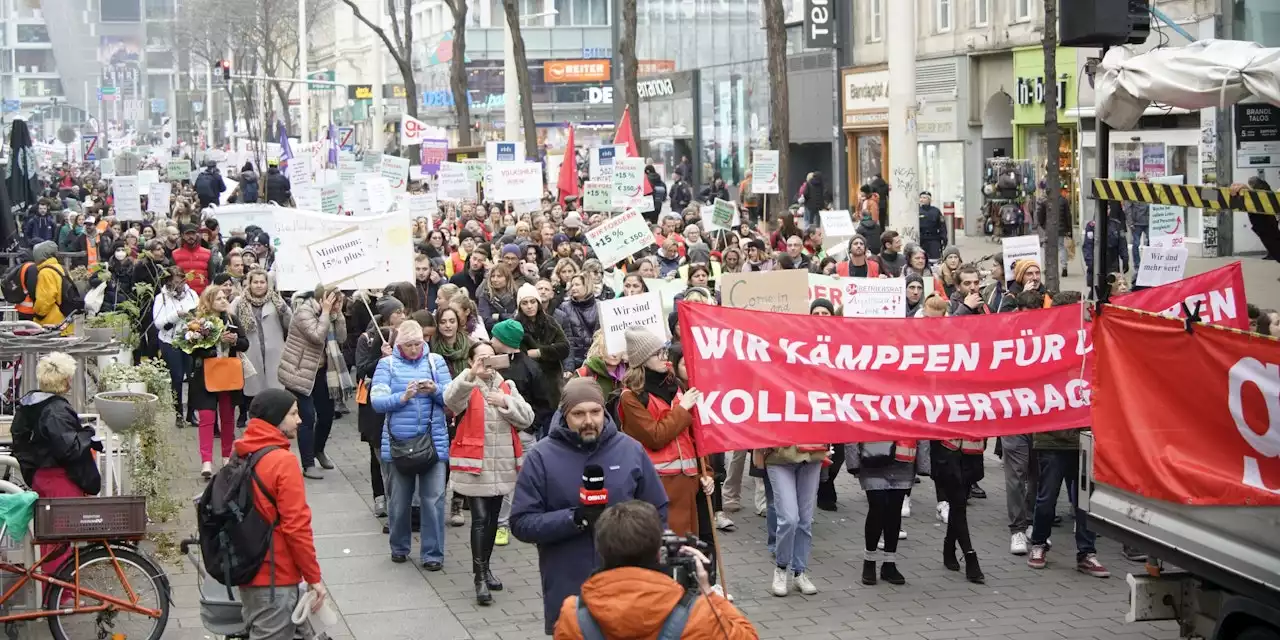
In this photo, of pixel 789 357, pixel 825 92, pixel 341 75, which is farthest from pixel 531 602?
pixel 341 75

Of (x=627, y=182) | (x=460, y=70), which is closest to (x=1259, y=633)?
(x=627, y=182)

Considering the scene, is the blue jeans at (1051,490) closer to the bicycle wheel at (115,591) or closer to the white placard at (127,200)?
the bicycle wheel at (115,591)

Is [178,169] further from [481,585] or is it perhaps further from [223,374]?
[481,585]

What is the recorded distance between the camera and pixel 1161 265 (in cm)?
1482

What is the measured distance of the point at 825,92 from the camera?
46125 mm

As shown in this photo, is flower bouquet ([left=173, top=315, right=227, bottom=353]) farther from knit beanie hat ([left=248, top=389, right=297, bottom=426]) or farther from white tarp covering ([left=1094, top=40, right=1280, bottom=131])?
white tarp covering ([left=1094, top=40, right=1280, bottom=131])

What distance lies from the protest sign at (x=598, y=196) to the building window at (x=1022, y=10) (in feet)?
41.4

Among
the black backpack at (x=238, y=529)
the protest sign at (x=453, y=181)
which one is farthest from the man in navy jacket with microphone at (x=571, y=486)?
the protest sign at (x=453, y=181)

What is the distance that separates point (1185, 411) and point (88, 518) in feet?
17.2

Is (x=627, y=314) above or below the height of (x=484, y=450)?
above

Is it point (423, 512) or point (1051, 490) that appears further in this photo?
point (423, 512)

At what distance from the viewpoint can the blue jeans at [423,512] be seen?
1084cm

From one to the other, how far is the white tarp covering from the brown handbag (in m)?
7.64

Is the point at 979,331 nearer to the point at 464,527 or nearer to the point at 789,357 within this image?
the point at 789,357
